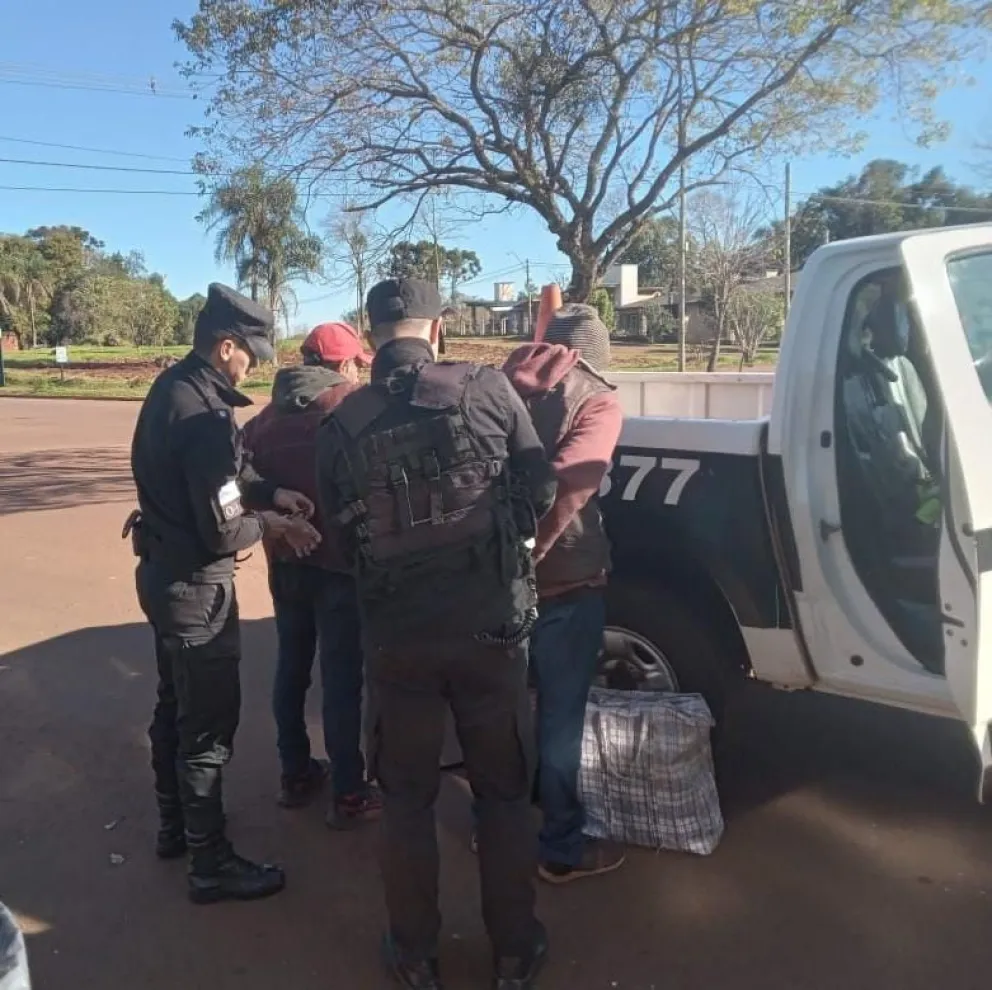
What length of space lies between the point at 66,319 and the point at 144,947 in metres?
74.4

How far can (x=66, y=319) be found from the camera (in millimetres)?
70188

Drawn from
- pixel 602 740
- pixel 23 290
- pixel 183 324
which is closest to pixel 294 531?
pixel 602 740

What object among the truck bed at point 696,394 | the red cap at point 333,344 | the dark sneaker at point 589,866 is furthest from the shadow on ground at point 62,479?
the dark sneaker at point 589,866

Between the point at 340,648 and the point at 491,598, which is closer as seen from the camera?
the point at 491,598

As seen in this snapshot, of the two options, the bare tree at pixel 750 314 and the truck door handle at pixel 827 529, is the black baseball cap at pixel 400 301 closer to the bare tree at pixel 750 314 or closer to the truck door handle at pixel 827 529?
the truck door handle at pixel 827 529

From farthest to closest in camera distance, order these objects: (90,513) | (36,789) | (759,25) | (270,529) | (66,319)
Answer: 1. (66,319)
2. (90,513)
3. (759,25)
4. (36,789)
5. (270,529)

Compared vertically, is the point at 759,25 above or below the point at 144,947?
above

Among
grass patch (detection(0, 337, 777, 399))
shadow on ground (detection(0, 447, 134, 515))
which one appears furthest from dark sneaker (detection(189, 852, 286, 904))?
grass patch (detection(0, 337, 777, 399))

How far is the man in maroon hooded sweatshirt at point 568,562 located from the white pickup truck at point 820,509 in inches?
17.2

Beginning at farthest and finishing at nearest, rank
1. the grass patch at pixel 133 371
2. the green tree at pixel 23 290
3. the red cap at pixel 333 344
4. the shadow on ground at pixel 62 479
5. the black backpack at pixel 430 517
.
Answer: the green tree at pixel 23 290 < the grass patch at pixel 133 371 < the shadow on ground at pixel 62 479 < the red cap at pixel 333 344 < the black backpack at pixel 430 517

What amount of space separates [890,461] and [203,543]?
238cm

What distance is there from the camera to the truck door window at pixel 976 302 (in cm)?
292

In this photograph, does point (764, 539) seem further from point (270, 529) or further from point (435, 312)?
point (270, 529)

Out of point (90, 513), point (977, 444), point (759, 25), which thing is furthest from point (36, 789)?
point (759, 25)
